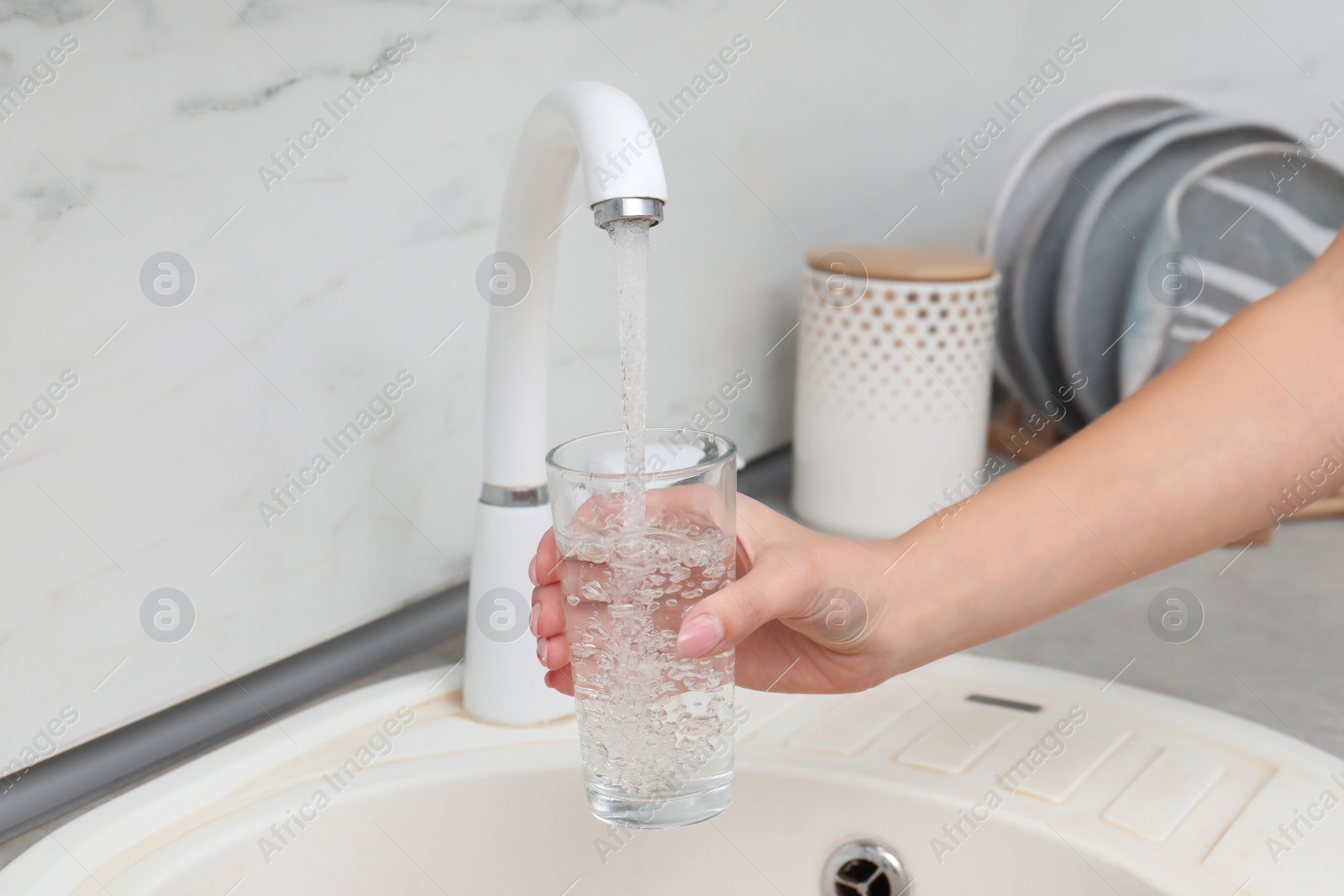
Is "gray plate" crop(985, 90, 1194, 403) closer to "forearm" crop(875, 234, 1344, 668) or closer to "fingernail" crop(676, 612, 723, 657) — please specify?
"forearm" crop(875, 234, 1344, 668)

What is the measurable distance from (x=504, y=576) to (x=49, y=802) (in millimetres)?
287

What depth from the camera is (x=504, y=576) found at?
2.43 ft

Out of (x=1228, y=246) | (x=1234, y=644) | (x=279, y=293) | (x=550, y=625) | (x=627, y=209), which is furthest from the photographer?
(x=1228, y=246)

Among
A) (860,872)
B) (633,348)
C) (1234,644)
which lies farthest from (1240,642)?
(633,348)

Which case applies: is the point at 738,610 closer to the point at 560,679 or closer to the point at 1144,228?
the point at 560,679

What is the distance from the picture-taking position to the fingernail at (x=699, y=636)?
1.67 ft

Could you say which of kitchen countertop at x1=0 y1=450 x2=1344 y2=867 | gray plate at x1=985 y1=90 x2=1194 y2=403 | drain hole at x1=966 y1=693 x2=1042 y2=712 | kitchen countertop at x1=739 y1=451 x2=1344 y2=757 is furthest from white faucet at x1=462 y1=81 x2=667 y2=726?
gray plate at x1=985 y1=90 x2=1194 y2=403

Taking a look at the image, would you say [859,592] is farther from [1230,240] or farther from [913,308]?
[1230,240]

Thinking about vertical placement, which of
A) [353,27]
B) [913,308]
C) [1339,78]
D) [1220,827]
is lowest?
[1220,827]

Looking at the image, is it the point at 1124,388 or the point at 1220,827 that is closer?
the point at 1220,827

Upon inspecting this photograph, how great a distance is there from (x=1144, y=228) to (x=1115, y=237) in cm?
3

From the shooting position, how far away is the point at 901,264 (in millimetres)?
1073

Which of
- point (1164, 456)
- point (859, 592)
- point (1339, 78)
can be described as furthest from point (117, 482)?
point (1339, 78)

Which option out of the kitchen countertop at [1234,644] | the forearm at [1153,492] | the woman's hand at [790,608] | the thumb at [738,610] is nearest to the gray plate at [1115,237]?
the kitchen countertop at [1234,644]
